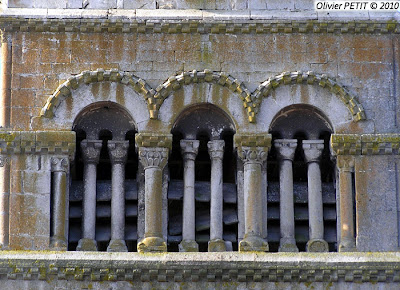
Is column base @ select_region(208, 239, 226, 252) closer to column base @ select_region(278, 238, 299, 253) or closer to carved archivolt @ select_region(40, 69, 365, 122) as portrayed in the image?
column base @ select_region(278, 238, 299, 253)

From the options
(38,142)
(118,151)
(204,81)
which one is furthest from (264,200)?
(38,142)

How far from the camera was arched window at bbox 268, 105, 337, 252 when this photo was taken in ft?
131

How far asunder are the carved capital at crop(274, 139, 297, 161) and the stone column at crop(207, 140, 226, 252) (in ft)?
2.89

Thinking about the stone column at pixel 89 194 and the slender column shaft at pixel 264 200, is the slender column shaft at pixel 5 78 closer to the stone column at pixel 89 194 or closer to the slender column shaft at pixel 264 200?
the stone column at pixel 89 194

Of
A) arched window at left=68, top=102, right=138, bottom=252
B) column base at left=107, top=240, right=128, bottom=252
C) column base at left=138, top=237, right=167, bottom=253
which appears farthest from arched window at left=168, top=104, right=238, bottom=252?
column base at left=107, top=240, right=128, bottom=252

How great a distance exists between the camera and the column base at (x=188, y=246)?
39.4 m

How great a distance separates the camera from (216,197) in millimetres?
39906

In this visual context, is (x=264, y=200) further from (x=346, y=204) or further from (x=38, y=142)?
(x=38, y=142)

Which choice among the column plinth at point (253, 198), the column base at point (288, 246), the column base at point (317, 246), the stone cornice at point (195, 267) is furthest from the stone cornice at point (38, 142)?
the column base at point (317, 246)

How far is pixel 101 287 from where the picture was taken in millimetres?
38719

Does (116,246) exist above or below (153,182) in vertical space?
below

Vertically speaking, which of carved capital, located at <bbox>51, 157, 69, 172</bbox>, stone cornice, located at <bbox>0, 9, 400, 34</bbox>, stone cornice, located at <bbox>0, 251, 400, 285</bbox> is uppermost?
stone cornice, located at <bbox>0, 9, 400, 34</bbox>

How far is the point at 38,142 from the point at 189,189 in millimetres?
2459

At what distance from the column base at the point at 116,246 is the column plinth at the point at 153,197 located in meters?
0.35
